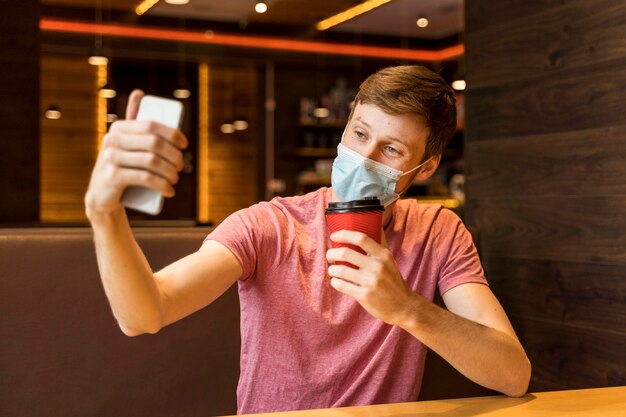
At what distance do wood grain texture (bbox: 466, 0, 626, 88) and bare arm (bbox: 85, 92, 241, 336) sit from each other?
4.60 ft

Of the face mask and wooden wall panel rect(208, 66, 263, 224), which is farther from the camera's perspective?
wooden wall panel rect(208, 66, 263, 224)

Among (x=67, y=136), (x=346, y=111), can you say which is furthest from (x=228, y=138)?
(x=67, y=136)

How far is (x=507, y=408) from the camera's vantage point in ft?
4.78

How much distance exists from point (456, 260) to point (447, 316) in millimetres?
386

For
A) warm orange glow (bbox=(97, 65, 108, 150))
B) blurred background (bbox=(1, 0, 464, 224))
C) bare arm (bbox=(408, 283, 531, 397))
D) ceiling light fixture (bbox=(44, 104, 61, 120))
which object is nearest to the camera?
bare arm (bbox=(408, 283, 531, 397))

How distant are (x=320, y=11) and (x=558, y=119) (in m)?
7.23

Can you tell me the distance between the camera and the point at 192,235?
231 centimetres

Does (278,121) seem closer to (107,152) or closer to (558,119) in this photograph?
(558,119)

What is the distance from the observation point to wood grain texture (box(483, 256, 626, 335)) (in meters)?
2.37

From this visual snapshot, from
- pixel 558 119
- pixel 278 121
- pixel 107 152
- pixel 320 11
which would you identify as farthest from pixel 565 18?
pixel 278 121

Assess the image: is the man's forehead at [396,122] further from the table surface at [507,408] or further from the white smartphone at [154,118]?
the white smartphone at [154,118]

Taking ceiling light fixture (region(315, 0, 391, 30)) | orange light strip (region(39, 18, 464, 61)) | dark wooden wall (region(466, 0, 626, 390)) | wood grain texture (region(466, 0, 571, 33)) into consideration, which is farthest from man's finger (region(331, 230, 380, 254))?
ceiling light fixture (region(315, 0, 391, 30))

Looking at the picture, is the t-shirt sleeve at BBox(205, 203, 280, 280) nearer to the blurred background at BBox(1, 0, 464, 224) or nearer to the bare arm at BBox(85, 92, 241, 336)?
the bare arm at BBox(85, 92, 241, 336)

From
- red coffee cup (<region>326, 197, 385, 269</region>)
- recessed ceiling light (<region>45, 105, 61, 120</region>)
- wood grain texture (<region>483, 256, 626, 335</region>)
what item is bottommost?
wood grain texture (<region>483, 256, 626, 335</region>)
